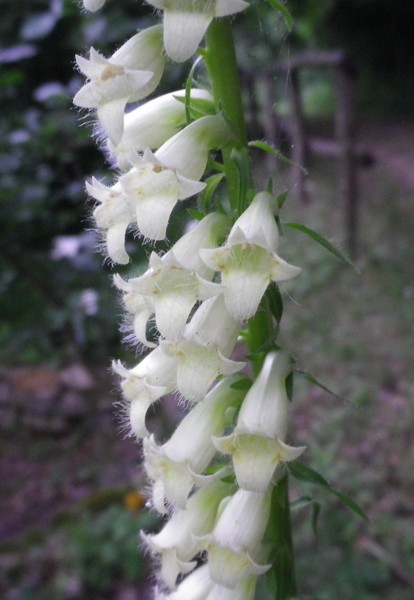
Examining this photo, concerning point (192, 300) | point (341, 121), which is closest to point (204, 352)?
point (192, 300)

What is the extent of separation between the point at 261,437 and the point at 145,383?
0.23 meters

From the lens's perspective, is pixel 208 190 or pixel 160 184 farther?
pixel 208 190

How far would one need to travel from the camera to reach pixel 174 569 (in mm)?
1153

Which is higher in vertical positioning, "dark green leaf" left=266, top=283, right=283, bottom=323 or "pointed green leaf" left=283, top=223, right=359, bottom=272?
"pointed green leaf" left=283, top=223, right=359, bottom=272

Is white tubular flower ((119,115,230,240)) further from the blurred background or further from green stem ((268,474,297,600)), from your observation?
green stem ((268,474,297,600))

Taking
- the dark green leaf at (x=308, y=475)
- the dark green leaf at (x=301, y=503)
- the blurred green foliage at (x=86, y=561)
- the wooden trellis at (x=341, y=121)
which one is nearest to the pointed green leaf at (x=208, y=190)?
the dark green leaf at (x=308, y=475)

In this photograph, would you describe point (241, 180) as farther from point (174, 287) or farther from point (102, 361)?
point (102, 361)

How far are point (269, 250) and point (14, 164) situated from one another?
1745 millimetres

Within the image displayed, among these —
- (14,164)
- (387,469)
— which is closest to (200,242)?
(14,164)

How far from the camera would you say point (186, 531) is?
3.75 feet

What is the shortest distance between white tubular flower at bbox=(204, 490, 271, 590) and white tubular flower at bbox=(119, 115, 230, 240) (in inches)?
19.7

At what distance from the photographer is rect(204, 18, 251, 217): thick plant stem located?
96cm

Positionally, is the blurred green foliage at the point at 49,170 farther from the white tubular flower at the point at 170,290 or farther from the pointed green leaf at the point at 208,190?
the white tubular flower at the point at 170,290

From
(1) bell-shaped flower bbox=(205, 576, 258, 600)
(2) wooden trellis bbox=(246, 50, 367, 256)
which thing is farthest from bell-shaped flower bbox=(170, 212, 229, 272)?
(2) wooden trellis bbox=(246, 50, 367, 256)
